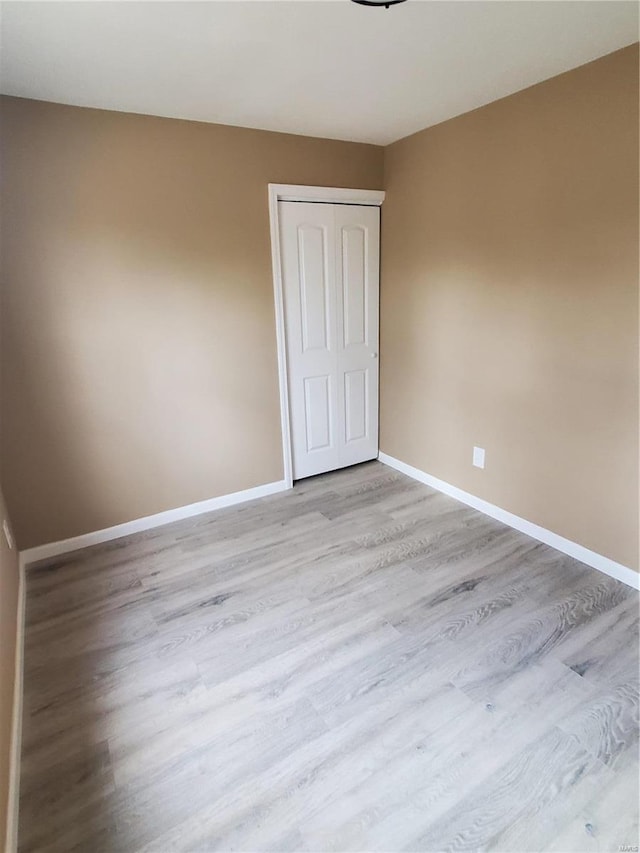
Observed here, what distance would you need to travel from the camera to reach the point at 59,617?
87.5 inches

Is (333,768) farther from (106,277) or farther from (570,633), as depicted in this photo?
(106,277)

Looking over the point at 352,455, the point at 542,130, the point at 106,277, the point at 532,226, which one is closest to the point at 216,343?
the point at 106,277

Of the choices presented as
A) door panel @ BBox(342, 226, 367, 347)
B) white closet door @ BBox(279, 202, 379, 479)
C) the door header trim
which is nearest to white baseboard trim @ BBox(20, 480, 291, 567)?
white closet door @ BBox(279, 202, 379, 479)

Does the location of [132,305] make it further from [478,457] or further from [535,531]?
[535,531]

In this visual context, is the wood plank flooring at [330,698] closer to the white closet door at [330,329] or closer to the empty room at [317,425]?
the empty room at [317,425]

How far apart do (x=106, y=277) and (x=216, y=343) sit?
72cm

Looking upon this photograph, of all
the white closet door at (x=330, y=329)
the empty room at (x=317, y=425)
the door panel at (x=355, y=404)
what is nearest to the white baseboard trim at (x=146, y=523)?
the empty room at (x=317, y=425)

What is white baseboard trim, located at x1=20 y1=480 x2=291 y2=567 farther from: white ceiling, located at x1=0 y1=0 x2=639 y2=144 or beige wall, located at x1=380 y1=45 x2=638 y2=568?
white ceiling, located at x1=0 y1=0 x2=639 y2=144

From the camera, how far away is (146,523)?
9.80 ft

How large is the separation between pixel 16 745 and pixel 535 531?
2633 mm

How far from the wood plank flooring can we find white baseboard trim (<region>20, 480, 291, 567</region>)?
8 centimetres

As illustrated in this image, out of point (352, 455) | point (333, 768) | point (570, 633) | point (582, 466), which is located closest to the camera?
point (333, 768)

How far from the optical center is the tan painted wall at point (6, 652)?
1.33m

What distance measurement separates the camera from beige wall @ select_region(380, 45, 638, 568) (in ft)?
6.95
